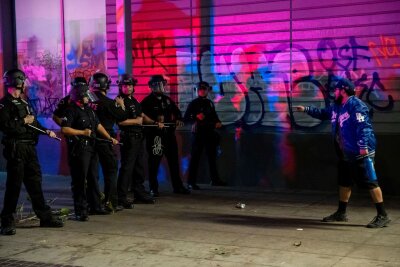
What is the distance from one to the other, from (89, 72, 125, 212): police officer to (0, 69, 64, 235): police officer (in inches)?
44.9

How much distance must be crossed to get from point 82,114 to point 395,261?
428cm

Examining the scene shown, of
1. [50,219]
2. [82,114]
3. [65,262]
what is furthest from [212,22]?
[65,262]

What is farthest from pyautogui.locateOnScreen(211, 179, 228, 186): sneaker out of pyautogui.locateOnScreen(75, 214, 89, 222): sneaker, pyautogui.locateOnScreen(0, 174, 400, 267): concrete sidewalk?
pyautogui.locateOnScreen(75, 214, 89, 222): sneaker

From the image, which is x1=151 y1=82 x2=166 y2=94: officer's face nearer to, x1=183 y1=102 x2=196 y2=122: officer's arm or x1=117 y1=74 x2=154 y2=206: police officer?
x1=117 y1=74 x2=154 y2=206: police officer

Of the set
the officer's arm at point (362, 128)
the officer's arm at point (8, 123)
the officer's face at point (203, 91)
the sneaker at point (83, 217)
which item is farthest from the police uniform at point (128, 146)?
the officer's arm at point (362, 128)

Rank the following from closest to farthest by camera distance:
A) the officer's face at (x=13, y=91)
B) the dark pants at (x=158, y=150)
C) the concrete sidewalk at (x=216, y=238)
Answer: the concrete sidewalk at (x=216, y=238), the officer's face at (x=13, y=91), the dark pants at (x=158, y=150)

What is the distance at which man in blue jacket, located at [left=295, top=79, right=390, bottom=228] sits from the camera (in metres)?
7.14

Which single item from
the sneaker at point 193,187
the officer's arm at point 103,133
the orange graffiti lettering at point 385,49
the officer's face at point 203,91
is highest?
the orange graffiti lettering at point 385,49

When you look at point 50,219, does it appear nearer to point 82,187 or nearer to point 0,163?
point 82,187

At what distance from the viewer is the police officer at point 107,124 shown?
834 centimetres

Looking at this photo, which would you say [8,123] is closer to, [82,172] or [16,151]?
[16,151]

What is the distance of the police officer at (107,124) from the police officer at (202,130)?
92.5 inches

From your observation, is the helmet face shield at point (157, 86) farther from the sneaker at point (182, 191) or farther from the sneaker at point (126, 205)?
the sneaker at point (126, 205)

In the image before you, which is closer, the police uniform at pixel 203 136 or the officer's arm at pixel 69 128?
the officer's arm at pixel 69 128
